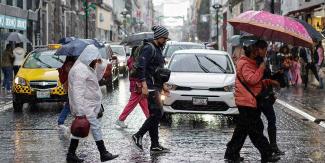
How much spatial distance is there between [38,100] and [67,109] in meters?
3.62

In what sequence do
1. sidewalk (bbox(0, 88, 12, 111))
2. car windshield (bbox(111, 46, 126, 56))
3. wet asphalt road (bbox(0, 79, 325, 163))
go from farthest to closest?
car windshield (bbox(111, 46, 126, 56)), sidewalk (bbox(0, 88, 12, 111)), wet asphalt road (bbox(0, 79, 325, 163))

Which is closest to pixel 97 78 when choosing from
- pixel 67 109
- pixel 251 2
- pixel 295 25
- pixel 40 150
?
pixel 40 150

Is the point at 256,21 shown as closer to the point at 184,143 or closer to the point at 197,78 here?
the point at 184,143

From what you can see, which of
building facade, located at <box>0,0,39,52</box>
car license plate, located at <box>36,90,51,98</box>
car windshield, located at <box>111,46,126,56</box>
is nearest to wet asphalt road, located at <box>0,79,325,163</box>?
car license plate, located at <box>36,90,51,98</box>

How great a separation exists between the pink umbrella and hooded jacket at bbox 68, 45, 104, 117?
1920 mm

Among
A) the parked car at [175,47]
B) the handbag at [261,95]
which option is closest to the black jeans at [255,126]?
the handbag at [261,95]

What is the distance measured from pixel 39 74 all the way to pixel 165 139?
596cm

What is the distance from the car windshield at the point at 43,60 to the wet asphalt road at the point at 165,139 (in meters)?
1.88

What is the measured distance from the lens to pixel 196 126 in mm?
12969

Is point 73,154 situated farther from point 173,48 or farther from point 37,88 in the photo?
point 173,48

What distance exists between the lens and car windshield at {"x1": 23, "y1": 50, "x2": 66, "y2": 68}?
17.1 meters

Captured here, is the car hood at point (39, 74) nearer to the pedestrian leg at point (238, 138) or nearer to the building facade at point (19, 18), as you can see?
the pedestrian leg at point (238, 138)

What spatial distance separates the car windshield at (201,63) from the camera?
1436 cm

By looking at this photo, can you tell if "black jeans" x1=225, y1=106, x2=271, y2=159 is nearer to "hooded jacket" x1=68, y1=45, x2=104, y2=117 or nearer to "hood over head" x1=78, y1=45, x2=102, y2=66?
"hooded jacket" x1=68, y1=45, x2=104, y2=117
